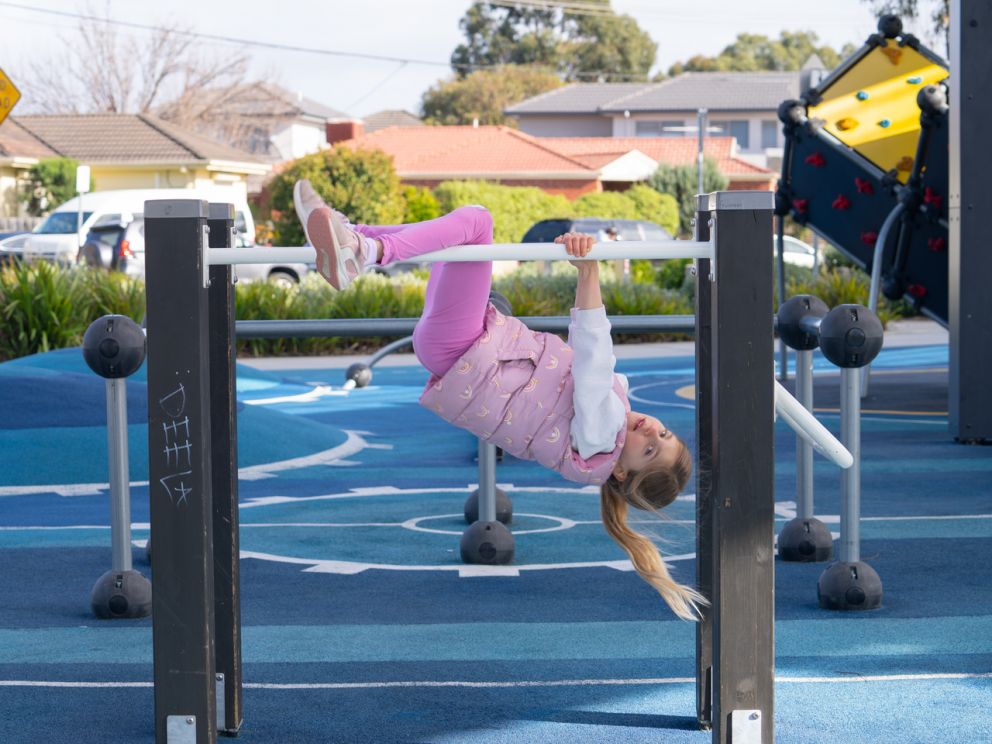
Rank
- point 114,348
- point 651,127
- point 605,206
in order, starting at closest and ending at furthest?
point 114,348
point 605,206
point 651,127

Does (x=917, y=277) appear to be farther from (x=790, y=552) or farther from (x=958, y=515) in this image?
(x=790, y=552)

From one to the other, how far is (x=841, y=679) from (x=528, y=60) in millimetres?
89977

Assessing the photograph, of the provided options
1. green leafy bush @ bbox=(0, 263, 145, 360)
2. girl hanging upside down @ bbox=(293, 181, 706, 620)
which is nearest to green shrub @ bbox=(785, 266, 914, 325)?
green leafy bush @ bbox=(0, 263, 145, 360)

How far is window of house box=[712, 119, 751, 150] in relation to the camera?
76.5 meters

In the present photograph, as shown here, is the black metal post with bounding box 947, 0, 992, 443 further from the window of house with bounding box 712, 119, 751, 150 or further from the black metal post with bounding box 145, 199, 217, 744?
the window of house with bounding box 712, 119, 751, 150

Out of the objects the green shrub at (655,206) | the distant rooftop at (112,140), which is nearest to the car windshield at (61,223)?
the distant rooftop at (112,140)

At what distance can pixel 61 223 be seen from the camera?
3042cm

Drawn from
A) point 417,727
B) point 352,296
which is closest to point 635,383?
point 352,296

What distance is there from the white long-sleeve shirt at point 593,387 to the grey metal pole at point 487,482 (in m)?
2.19

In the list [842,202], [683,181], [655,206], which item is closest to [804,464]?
[842,202]

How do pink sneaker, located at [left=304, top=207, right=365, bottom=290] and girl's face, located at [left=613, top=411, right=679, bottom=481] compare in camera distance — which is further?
girl's face, located at [left=613, top=411, right=679, bottom=481]

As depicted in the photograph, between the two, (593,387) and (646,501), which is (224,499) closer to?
(593,387)

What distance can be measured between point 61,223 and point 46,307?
48.8ft

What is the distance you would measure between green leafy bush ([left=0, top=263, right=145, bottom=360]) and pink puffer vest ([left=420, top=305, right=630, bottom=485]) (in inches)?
505
